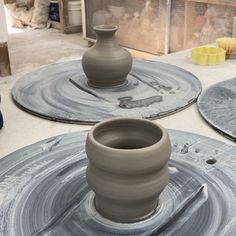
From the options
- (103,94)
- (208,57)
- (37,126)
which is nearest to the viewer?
(37,126)

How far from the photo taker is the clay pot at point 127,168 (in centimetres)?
73

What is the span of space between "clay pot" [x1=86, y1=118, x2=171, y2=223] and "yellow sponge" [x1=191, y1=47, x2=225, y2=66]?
3.88 feet

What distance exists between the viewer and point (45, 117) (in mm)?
1367

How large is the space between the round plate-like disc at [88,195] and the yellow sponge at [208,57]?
34.6 inches

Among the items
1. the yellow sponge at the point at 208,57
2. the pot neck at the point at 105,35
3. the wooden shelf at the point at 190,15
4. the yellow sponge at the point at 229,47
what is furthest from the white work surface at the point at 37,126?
the wooden shelf at the point at 190,15

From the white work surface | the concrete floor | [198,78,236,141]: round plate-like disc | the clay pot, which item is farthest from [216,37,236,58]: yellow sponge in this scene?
the clay pot

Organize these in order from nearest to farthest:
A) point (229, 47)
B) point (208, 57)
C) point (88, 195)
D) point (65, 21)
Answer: point (88, 195), point (208, 57), point (229, 47), point (65, 21)

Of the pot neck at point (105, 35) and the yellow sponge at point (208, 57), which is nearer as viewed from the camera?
the pot neck at point (105, 35)

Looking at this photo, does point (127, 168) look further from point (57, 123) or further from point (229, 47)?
point (229, 47)

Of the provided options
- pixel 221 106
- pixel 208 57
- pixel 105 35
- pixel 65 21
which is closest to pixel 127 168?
pixel 221 106

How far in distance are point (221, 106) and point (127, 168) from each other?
79 centimetres

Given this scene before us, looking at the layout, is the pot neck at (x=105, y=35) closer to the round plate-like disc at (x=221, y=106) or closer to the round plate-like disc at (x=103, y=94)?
the round plate-like disc at (x=103, y=94)

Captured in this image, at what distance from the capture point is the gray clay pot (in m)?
1.53

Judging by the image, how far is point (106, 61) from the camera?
5.02ft
